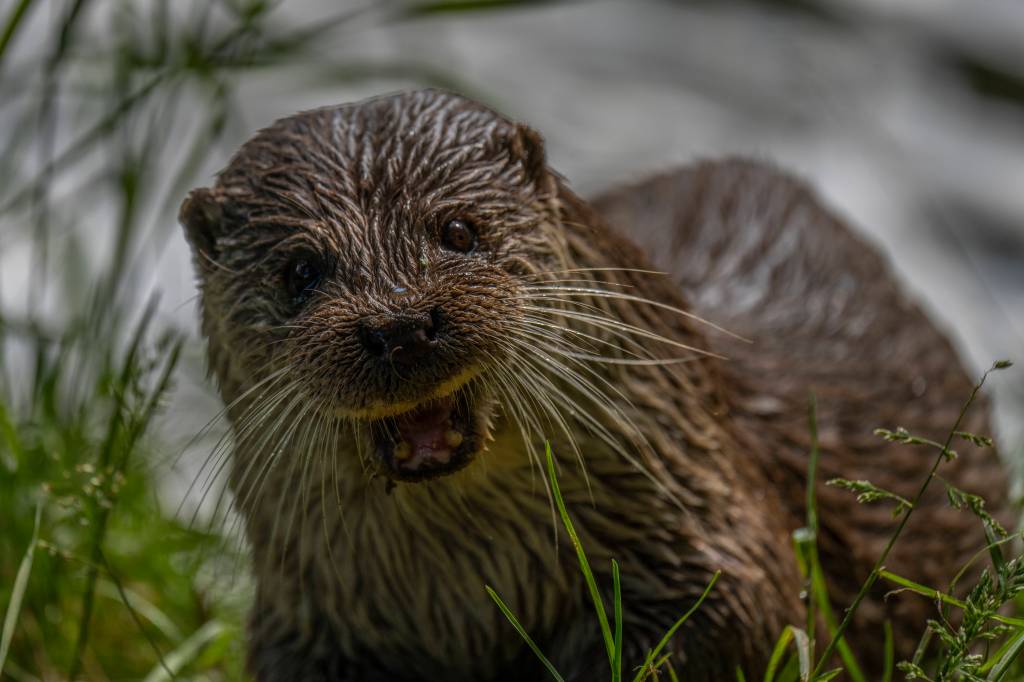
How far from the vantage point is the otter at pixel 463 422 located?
207 cm

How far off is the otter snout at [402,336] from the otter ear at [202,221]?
0.48 metres

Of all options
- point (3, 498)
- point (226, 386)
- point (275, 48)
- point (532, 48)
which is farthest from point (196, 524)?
point (532, 48)

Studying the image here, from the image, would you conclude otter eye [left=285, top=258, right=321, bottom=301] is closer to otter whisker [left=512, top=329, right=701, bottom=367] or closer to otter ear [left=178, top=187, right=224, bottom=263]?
otter ear [left=178, top=187, right=224, bottom=263]

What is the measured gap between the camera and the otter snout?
6.34 ft

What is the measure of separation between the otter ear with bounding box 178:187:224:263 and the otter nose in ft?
1.58

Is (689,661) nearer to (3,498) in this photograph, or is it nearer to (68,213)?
(3,498)

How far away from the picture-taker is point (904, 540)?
2916 mm

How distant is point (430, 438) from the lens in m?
2.08

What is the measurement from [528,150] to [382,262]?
391 mm

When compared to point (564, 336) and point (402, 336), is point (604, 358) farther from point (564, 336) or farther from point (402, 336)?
point (402, 336)

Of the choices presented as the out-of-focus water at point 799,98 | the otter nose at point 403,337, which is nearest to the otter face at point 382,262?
the otter nose at point 403,337

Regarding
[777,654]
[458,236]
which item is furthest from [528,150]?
[777,654]

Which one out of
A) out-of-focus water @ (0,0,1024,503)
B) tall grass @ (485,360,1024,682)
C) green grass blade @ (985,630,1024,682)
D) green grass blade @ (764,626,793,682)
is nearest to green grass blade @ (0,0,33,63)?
tall grass @ (485,360,1024,682)

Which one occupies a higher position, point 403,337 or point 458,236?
point 458,236
